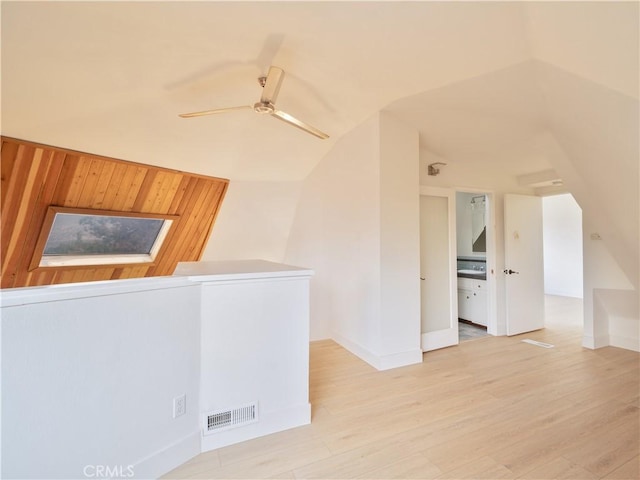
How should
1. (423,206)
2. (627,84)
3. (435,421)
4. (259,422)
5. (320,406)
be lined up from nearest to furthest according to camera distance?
(627,84), (259,422), (435,421), (320,406), (423,206)

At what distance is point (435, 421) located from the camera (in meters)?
2.10

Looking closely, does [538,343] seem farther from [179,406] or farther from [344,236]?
[179,406]

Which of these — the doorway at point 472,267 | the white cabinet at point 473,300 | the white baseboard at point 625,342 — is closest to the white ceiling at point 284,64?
the doorway at point 472,267

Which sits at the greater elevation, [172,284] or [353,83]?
[353,83]

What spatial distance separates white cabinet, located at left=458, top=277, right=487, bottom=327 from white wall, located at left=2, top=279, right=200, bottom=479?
14.2 feet

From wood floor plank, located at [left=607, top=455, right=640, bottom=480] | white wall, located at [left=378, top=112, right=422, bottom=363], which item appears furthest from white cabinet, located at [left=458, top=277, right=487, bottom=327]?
wood floor plank, located at [left=607, top=455, right=640, bottom=480]

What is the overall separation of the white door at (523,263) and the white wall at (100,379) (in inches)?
169

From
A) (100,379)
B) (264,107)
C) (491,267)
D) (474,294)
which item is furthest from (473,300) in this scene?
(100,379)

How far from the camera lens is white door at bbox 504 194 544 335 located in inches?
163

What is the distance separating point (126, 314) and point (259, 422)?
113 cm

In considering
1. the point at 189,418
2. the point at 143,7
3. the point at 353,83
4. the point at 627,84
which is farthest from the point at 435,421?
the point at 143,7

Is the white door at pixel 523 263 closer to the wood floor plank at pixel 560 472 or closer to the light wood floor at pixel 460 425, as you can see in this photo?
the light wood floor at pixel 460 425

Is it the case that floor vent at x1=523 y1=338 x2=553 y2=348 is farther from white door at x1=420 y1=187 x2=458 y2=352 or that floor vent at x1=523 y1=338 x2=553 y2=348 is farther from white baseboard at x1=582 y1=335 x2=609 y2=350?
white door at x1=420 y1=187 x2=458 y2=352

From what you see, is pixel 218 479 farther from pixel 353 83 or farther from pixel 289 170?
pixel 289 170
